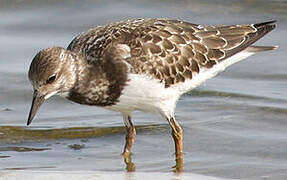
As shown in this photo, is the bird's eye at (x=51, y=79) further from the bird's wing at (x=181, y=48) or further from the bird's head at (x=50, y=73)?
the bird's wing at (x=181, y=48)

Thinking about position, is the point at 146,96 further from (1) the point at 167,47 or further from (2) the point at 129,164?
(2) the point at 129,164

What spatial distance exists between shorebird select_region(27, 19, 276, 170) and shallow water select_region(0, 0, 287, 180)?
12.3 inches

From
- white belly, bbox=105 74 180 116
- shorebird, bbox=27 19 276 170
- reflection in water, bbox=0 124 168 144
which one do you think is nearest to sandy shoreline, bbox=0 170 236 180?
shorebird, bbox=27 19 276 170

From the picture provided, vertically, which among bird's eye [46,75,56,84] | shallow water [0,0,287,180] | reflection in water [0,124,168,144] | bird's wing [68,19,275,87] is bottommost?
reflection in water [0,124,168,144]

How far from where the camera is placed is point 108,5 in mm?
11789

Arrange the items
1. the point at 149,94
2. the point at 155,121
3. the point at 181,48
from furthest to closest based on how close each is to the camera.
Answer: the point at 155,121, the point at 181,48, the point at 149,94

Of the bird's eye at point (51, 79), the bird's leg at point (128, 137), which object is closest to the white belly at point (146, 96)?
the bird's leg at point (128, 137)

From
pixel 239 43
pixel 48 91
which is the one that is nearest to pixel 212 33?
pixel 239 43

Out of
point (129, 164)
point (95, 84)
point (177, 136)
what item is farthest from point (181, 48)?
point (129, 164)

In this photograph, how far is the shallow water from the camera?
6871mm

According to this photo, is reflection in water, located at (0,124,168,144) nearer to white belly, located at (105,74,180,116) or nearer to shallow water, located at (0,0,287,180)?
shallow water, located at (0,0,287,180)

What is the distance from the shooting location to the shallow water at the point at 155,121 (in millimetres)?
6871

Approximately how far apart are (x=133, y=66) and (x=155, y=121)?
1590mm

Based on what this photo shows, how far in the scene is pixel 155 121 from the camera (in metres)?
8.12
